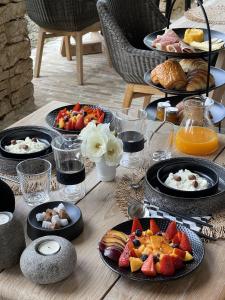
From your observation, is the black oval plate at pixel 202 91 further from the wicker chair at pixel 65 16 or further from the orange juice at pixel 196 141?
the wicker chair at pixel 65 16

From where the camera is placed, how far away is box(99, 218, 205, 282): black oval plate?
41.7 inches

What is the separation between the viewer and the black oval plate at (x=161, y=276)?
1.06 m

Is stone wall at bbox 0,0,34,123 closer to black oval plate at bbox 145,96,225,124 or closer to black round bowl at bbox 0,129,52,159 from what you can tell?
black oval plate at bbox 145,96,225,124

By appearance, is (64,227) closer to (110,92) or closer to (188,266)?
(188,266)

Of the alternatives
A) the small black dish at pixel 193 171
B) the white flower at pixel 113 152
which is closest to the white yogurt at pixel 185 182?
the small black dish at pixel 193 171

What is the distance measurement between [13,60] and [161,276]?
256 cm

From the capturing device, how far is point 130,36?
3.15 m

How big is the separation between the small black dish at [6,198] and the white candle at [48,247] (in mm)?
240

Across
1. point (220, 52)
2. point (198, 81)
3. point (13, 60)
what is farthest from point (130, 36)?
point (198, 81)

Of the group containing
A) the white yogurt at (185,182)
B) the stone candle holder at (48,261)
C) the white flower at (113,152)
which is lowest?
the white yogurt at (185,182)

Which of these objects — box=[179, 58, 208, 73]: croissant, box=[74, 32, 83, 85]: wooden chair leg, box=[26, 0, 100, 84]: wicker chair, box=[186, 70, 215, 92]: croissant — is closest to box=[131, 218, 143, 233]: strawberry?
box=[186, 70, 215, 92]: croissant

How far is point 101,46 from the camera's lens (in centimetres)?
487

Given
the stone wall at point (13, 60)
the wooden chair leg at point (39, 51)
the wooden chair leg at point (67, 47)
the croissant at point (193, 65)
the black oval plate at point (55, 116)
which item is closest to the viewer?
the black oval plate at point (55, 116)

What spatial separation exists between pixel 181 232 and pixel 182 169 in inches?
13.1
